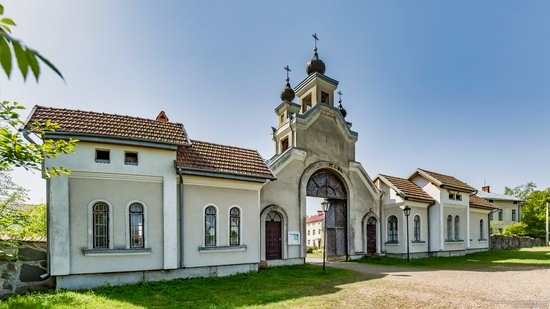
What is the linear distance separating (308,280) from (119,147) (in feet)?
28.8

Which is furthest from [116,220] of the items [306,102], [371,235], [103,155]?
[371,235]

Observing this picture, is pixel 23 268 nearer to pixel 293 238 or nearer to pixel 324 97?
pixel 293 238

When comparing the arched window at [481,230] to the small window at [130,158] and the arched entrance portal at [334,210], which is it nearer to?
the arched entrance portal at [334,210]

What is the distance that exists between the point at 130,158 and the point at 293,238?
937 cm

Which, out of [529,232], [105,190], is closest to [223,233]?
[105,190]

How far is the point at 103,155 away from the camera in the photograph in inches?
444

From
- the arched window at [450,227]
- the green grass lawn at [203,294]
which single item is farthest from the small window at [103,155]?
the arched window at [450,227]

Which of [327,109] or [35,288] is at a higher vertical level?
[327,109]

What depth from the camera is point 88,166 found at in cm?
1083

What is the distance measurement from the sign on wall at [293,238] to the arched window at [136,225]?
310 inches

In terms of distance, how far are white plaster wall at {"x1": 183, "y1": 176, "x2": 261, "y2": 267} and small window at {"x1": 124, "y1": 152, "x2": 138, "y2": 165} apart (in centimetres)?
201

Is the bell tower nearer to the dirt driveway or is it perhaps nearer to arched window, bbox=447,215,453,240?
the dirt driveway

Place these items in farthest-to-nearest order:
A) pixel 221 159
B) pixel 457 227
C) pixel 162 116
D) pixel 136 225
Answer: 1. pixel 457 227
2. pixel 162 116
3. pixel 221 159
4. pixel 136 225

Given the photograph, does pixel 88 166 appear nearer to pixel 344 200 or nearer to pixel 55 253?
pixel 55 253
